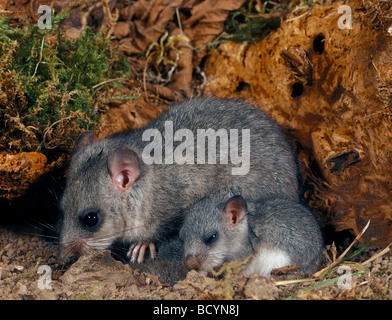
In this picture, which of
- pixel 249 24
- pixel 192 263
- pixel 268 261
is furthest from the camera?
pixel 249 24

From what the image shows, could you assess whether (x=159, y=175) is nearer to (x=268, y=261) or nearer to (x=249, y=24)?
(x=268, y=261)

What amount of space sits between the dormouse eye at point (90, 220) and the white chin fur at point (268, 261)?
1866 mm

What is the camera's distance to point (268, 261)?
5.33m

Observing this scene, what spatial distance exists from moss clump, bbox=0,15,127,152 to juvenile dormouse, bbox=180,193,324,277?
6.73ft

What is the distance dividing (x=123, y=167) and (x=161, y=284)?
4.68ft

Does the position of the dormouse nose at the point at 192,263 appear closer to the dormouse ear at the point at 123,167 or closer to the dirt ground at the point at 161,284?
the dirt ground at the point at 161,284

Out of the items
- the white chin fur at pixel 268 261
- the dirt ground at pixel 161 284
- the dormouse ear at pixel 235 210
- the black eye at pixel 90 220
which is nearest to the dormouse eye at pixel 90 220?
the black eye at pixel 90 220

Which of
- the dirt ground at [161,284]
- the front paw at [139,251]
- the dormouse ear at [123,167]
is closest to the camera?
the dirt ground at [161,284]

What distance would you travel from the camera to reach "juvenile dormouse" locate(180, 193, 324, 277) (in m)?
5.30

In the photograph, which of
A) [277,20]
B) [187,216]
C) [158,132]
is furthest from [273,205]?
[277,20]

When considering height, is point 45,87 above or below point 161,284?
above

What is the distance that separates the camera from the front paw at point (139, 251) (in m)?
5.74

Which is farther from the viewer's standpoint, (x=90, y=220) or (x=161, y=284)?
(x=90, y=220)

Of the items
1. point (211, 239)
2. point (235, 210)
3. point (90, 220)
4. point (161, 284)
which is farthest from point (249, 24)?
point (161, 284)
